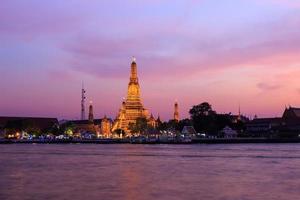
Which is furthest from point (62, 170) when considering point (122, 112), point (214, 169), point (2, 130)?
point (2, 130)

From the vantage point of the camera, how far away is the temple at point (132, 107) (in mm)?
170375

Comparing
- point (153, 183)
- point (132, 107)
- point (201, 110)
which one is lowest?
point (153, 183)

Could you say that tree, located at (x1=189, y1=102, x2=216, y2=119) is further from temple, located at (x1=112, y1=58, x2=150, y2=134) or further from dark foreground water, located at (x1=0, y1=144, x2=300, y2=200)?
dark foreground water, located at (x1=0, y1=144, x2=300, y2=200)

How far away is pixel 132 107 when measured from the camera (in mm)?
171875

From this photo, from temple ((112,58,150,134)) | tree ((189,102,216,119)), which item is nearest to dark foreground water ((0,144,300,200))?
tree ((189,102,216,119))

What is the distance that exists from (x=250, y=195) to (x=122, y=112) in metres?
145

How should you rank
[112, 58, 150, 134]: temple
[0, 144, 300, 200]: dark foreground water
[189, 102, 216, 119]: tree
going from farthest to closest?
1. [112, 58, 150, 134]: temple
2. [189, 102, 216, 119]: tree
3. [0, 144, 300, 200]: dark foreground water

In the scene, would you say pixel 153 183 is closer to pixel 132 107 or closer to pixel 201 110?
pixel 201 110

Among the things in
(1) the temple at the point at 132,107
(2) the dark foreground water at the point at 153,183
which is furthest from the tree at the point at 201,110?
(2) the dark foreground water at the point at 153,183

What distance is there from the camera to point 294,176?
1515 inches

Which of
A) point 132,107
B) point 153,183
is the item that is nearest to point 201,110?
point 132,107

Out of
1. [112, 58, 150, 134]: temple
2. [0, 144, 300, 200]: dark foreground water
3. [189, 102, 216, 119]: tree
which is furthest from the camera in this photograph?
[112, 58, 150, 134]: temple

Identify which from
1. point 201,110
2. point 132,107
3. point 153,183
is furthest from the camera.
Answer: point 132,107

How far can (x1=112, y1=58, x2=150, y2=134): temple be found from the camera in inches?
6708
